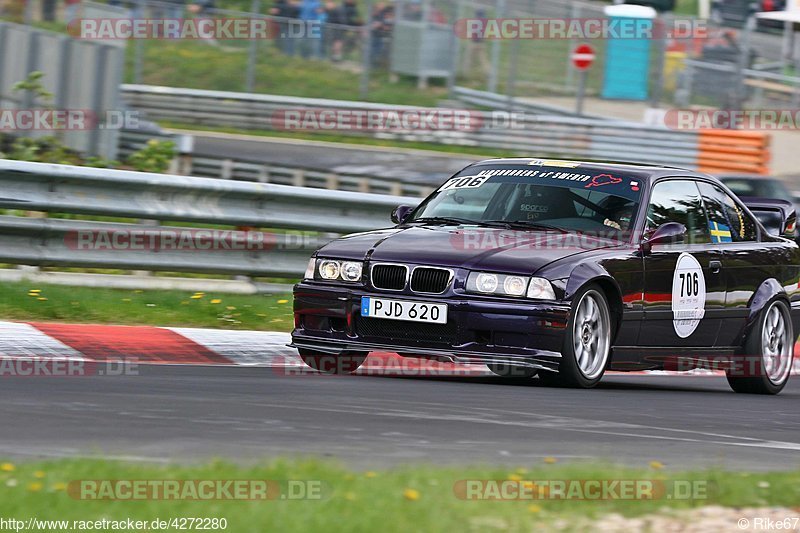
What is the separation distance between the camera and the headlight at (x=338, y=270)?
865cm

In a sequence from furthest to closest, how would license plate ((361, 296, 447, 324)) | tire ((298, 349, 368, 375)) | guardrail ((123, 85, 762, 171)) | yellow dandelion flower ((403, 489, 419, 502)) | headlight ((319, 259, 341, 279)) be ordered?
guardrail ((123, 85, 762, 171)), tire ((298, 349, 368, 375)), headlight ((319, 259, 341, 279)), license plate ((361, 296, 447, 324)), yellow dandelion flower ((403, 489, 419, 502))

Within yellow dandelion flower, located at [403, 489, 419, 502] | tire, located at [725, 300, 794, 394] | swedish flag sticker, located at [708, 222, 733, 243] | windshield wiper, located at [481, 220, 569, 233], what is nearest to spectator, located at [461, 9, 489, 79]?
tire, located at [725, 300, 794, 394]

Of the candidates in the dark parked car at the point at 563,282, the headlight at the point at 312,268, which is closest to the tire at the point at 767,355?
the dark parked car at the point at 563,282

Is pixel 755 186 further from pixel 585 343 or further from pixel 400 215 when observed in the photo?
pixel 585 343

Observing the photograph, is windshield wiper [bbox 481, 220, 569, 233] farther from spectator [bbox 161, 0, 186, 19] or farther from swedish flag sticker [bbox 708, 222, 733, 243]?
spectator [bbox 161, 0, 186, 19]

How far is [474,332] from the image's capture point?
8.36 m

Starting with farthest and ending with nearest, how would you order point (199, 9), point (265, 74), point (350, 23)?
point (265, 74), point (350, 23), point (199, 9)

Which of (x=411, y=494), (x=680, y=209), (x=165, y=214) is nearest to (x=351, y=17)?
(x=165, y=214)

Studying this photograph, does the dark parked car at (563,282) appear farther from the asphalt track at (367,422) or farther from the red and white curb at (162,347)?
the red and white curb at (162,347)

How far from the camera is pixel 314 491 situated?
187 inches

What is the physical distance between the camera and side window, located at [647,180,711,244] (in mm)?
9516

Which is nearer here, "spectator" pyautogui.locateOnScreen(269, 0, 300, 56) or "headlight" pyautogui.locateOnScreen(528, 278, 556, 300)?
"headlight" pyautogui.locateOnScreen(528, 278, 556, 300)

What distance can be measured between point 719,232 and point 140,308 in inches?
162

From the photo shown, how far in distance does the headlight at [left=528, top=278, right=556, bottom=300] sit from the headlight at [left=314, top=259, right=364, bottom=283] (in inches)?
40.4
